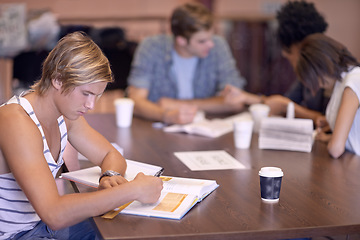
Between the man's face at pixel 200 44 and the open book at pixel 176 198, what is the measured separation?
1496 mm

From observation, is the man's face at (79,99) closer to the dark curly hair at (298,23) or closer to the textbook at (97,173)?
the textbook at (97,173)

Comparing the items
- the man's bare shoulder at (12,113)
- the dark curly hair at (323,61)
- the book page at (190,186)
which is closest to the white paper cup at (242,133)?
the dark curly hair at (323,61)

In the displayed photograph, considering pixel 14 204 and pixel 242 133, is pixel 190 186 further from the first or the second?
pixel 242 133

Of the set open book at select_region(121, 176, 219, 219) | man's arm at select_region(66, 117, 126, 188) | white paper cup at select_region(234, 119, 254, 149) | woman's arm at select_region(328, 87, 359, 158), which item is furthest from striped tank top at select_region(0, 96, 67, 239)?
woman's arm at select_region(328, 87, 359, 158)

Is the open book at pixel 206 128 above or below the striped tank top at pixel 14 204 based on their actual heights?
below

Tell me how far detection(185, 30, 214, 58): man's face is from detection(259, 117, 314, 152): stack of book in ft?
3.29

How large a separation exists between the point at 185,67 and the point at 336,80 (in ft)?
4.16

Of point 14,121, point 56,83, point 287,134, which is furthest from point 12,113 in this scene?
point 287,134

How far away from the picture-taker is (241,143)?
210 centimetres

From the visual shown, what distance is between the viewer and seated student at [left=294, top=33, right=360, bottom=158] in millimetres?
1940

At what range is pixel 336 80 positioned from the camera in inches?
83.0

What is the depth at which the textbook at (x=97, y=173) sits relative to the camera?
62.4 inches

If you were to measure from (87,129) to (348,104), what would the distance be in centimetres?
102

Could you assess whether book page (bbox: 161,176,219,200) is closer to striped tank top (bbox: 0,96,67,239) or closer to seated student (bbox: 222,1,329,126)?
striped tank top (bbox: 0,96,67,239)
